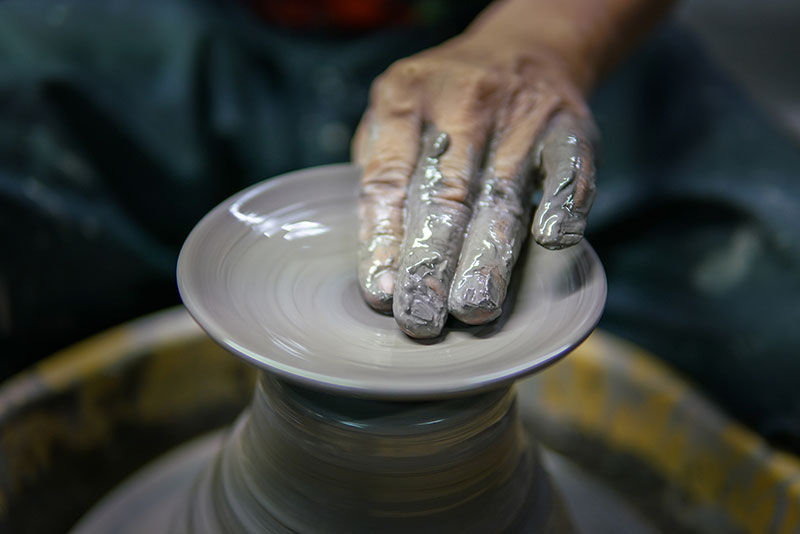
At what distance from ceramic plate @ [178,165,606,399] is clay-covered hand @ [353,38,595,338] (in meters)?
0.03

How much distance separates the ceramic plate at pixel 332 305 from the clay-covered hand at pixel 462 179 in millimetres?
34

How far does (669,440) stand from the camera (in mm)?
1243

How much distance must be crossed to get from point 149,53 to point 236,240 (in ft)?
2.61

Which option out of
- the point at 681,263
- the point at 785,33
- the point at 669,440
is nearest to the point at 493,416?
the point at 669,440

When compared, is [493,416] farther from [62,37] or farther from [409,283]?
[62,37]

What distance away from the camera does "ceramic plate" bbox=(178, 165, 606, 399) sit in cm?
67

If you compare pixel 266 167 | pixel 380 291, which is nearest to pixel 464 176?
pixel 380 291

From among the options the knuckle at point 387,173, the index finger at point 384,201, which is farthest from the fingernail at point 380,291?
the knuckle at point 387,173

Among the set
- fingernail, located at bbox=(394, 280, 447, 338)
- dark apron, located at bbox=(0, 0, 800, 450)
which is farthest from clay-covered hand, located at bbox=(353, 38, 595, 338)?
dark apron, located at bbox=(0, 0, 800, 450)

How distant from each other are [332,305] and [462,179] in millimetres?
204

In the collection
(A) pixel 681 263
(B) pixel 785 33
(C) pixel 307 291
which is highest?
(C) pixel 307 291

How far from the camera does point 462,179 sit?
2.82 feet

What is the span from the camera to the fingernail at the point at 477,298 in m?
0.75

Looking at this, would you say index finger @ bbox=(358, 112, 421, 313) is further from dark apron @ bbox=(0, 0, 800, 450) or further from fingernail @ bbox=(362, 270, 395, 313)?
dark apron @ bbox=(0, 0, 800, 450)
